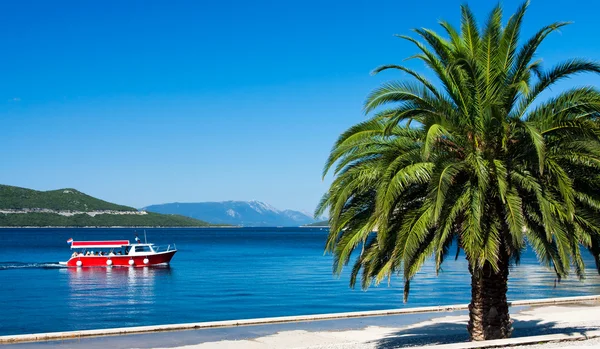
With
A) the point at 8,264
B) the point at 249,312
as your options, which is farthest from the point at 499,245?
the point at 8,264

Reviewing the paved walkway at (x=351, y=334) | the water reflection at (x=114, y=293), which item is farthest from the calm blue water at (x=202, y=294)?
the paved walkway at (x=351, y=334)

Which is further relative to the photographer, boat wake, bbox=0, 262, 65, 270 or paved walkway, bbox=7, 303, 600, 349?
boat wake, bbox=0, 262, 65, 270

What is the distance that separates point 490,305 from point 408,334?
553 centimetres

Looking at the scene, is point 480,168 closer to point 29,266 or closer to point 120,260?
point 120,260

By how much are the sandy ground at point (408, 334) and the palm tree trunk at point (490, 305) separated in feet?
8.76

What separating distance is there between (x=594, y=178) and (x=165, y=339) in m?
12.7

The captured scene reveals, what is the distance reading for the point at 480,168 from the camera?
1294cm

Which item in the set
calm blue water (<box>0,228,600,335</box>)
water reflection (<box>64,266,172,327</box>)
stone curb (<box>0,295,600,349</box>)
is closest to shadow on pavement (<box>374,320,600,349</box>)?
stone curb (<box>0,295,600,349</box>)

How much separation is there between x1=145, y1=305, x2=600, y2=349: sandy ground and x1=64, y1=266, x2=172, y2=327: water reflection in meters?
13.8

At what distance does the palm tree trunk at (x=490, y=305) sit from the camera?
14.5 meters

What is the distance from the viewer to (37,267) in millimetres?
74000

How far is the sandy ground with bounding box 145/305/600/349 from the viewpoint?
17.8m

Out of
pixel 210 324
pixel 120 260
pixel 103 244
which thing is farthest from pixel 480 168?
pixel 120 260

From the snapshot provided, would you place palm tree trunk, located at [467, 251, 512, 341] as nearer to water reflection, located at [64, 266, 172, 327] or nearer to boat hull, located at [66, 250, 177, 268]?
water reflection, located at [64, 266, 172, 327]
